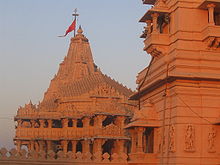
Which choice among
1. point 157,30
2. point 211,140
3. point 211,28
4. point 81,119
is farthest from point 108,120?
point 211,28

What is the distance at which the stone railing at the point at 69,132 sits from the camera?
Result: 38.6 m

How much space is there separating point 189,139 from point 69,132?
92.1ft

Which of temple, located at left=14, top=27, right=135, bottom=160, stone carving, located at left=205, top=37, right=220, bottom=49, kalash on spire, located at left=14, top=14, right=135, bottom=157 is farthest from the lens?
kalash on spire, located at left=14, top=14, right=135, bottom=157

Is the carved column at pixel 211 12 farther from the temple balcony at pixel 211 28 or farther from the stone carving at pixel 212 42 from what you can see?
the stone carving at pixel 212 42

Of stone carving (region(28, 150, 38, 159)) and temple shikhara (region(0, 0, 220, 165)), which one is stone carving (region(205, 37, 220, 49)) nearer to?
temple shikhara (region(0, 0, 220, 165))

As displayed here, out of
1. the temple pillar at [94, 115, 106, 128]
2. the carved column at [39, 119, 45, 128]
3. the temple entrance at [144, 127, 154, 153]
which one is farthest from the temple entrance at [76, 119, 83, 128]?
the temple entrance at [144, 127, 154, 153]

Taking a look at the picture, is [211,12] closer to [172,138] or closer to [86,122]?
[172,138]

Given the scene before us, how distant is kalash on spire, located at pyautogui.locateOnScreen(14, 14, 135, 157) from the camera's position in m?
40.2

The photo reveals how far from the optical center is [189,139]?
15.6m

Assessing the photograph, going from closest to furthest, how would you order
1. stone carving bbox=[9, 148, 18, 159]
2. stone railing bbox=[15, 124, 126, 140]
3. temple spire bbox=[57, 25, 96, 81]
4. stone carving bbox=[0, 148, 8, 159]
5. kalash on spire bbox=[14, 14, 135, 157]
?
stone carving bbox=[0, 148, 8, 159]
stone carving bbox=[9, 148, 18, 159]
stone railing bbox=[15, 124, 126, 140]
kalash on spire bbox=[14, 14, 135, 157]
temple spire bbox=[57, 25, 96, 81]

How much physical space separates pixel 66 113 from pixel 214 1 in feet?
94.4

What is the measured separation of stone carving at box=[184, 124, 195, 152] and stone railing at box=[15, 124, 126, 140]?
75.6 ft

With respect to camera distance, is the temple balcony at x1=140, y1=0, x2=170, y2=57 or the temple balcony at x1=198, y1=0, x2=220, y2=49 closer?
the temple balcony at x1=198, y1=0, x2=220, y2=49

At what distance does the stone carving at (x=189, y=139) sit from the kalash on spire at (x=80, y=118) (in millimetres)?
22949
